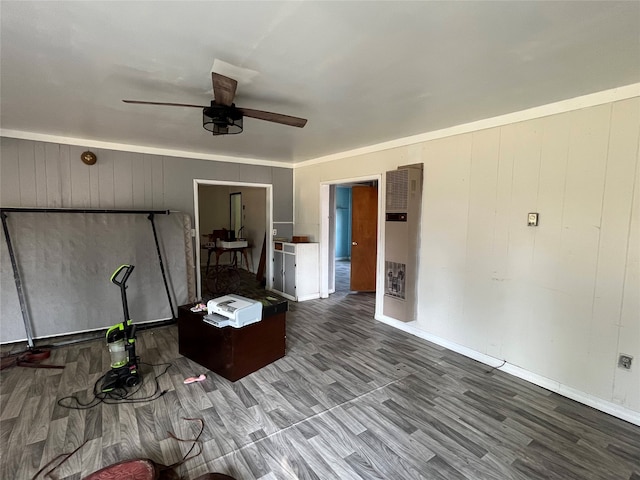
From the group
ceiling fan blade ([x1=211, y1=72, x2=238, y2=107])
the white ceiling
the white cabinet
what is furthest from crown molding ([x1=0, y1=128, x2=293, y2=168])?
ceiling fan blade ([x1=211, y1=72, x2=238, y2=107])

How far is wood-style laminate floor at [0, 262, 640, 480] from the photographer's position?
6.17ft

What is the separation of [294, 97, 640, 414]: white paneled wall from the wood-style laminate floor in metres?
0.40

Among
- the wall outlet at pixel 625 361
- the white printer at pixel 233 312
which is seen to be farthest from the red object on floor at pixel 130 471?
the wall outlet at pixel 625 361

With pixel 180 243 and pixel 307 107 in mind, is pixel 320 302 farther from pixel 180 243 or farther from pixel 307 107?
pixel 307 107

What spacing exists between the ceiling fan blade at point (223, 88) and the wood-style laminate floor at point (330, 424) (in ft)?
7.66

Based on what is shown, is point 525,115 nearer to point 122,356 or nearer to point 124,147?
point 122,356

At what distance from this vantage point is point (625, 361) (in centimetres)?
233

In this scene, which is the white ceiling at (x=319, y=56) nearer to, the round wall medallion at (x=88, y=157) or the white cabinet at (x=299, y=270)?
the round wall medallion at (x=88, y=157)

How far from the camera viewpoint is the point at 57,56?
1.86 metres

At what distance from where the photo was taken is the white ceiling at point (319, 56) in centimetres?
145

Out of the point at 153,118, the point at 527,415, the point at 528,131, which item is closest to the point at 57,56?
the point at 153,118

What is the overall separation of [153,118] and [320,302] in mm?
3620

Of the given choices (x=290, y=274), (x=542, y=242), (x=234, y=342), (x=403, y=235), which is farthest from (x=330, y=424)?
(x=290, y=274)

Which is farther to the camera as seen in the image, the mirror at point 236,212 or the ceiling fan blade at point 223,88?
the mirror at point 236,212
